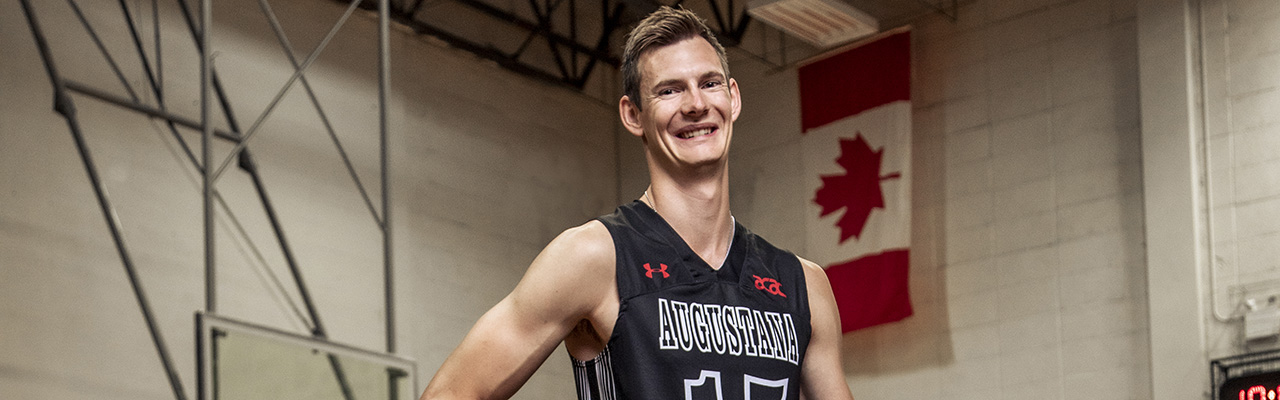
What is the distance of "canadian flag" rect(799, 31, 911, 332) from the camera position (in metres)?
10.5

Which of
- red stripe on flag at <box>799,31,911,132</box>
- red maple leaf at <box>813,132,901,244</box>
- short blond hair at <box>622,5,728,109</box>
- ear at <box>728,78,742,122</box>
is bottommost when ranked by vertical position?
ear at <box>728,78,742,122</box>

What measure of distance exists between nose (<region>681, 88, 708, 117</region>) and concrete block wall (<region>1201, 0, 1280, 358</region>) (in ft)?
25.6

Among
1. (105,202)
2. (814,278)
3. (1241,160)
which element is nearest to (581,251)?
(814,278)

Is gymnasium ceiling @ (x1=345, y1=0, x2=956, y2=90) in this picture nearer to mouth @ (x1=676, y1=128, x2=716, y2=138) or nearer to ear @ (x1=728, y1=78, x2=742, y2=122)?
ear @ (x1=728, y1=78, x2=742, y2=122)

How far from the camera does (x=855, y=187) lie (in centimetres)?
1082

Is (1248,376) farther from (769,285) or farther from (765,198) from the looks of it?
(769,285)

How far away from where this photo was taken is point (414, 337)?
10.3 m

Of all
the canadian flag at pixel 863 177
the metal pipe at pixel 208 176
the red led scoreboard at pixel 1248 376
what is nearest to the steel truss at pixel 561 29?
the canadian flag at pixel 863 177

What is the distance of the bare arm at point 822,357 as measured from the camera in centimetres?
199

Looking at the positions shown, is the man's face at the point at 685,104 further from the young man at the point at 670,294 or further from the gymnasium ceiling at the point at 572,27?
the gymnasium ceiling at the point at 572,27

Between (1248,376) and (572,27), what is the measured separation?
6207 millimetres

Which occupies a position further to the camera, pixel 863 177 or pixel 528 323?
pixel 863 177

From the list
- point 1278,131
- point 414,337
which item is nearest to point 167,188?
point 414,337

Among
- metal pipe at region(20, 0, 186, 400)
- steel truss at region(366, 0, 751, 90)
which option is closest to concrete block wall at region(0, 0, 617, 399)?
steel truss at region(366, 0, 751, 90)
